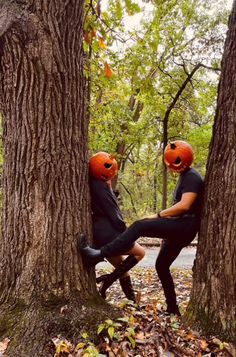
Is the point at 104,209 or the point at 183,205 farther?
the point at 104,209

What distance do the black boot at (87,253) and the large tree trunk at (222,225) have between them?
1.17m

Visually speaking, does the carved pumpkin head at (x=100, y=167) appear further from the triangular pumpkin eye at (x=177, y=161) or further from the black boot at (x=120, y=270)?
the black boot at (x=120, y=270)

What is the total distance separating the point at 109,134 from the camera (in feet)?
54.2

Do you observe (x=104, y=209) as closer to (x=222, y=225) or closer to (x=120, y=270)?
(x=120, y=270)

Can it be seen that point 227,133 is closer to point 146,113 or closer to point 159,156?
point 146,113

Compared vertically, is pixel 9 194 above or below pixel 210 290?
above

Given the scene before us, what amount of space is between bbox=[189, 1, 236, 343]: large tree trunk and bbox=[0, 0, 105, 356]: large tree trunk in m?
1.24

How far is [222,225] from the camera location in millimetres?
3875

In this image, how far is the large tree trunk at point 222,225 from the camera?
12.5ft

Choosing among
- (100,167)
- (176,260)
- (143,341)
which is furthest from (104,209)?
(176,260)

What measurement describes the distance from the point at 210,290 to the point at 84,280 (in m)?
1.35

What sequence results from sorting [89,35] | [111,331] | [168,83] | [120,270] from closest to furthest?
[111,331], [120,270], [89,35], [168,83]

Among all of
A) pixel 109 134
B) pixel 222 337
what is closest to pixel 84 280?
pixel 222 337

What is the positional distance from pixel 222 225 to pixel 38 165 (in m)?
1.99
